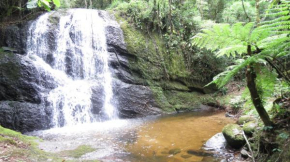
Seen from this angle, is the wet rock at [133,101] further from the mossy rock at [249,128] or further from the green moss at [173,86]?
the mossy rock at [249,128]

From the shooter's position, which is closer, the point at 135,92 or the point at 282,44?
the point at 282,44

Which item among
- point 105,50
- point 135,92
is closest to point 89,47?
point 105,50

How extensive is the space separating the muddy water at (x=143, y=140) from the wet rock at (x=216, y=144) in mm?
213

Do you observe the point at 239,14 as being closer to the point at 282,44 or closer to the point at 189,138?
the point at 189,138

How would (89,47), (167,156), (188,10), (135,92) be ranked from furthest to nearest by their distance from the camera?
(188,10)
(89,47)
(135,92)
(167,156)

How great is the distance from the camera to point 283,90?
361 cm

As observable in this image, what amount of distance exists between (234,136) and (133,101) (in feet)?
21.2

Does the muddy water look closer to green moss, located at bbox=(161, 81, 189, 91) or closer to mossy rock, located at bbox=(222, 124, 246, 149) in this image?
mossy rock, located at bbox=(222, 124, 246, 149)

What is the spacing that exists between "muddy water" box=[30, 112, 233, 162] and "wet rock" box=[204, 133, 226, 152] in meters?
0.21

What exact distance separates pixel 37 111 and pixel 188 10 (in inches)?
430

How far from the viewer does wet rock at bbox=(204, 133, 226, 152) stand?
514 cm

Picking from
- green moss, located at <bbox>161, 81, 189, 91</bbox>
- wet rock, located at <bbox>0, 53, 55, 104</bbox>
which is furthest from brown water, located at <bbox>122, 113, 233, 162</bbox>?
wet rock, located at <bbox>0, 53, 55, 104</bbox>

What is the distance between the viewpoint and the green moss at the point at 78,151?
5047mm

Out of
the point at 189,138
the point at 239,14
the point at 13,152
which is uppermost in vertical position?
the point at 239,14
